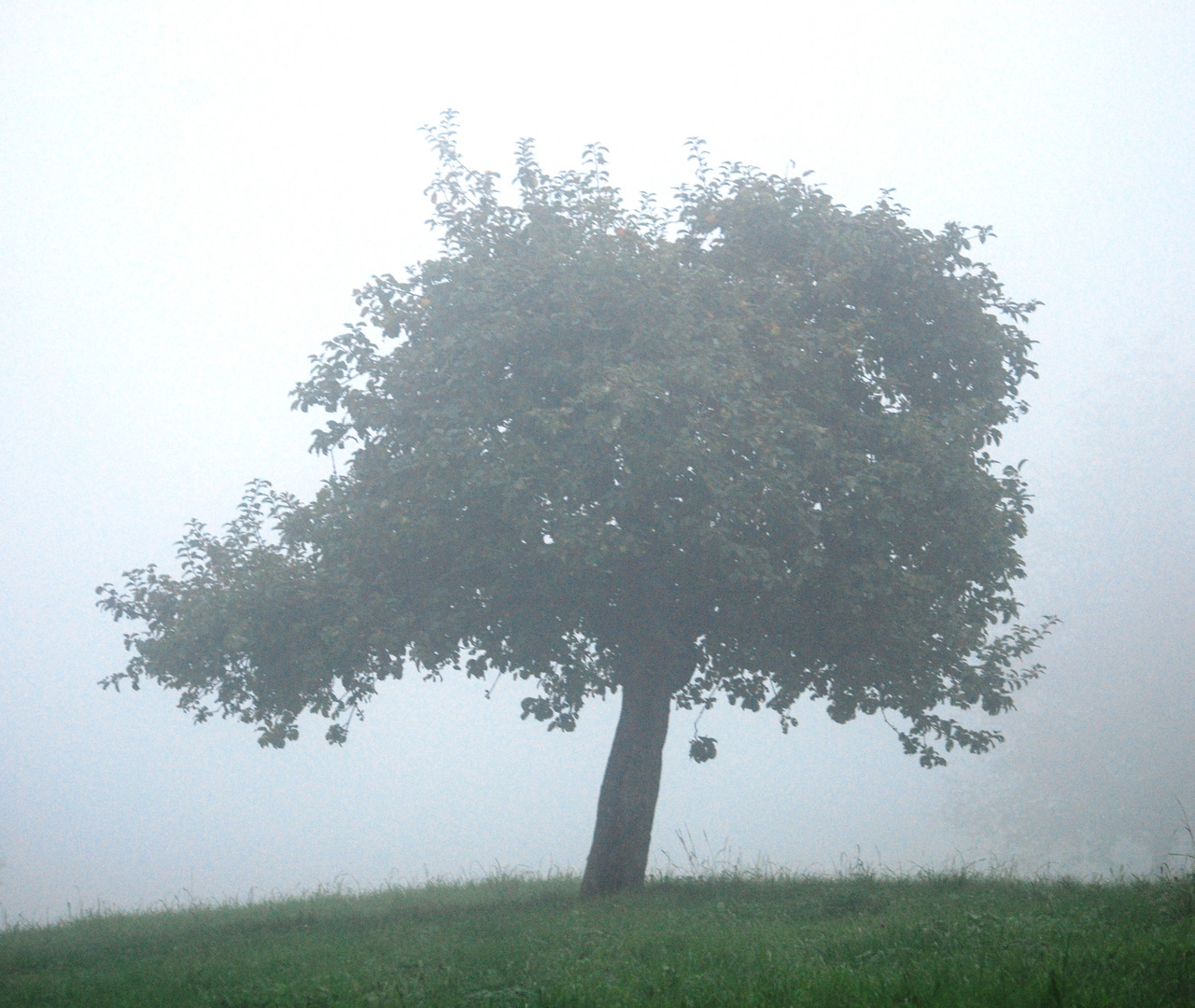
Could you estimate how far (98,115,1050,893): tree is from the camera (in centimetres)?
1466

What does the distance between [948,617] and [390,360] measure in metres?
9.39

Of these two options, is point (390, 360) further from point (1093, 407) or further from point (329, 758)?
point (329, 758)

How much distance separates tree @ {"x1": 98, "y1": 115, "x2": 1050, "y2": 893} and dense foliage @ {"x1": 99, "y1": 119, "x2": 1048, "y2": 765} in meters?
0.05

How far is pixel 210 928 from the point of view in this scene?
1520 cm

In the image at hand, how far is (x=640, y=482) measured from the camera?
47.7ft

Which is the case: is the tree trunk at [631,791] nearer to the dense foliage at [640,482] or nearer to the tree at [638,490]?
the tree at [638,490]

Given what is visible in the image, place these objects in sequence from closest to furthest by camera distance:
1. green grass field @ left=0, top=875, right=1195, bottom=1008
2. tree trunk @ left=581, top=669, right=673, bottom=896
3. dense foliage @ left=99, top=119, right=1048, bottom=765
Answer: green grass field @ left=0, top=875, right=1195, bottom=1008, dense foliage @ left=99, top=119, right=1048, bottom=765, tree trunk @ left=581, top=669, right=673, bottom=896

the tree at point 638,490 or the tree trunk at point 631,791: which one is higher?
the tree at point 638,490

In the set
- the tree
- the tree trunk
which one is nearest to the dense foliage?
the tree

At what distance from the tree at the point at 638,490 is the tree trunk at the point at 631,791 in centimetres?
4

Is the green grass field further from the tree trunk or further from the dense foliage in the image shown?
the dense foliage

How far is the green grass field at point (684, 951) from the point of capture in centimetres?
785

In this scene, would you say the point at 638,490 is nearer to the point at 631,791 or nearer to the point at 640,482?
the point at 640,482

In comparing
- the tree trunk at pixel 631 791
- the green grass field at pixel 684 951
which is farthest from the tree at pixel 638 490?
the green grass field at pixel 684 951
